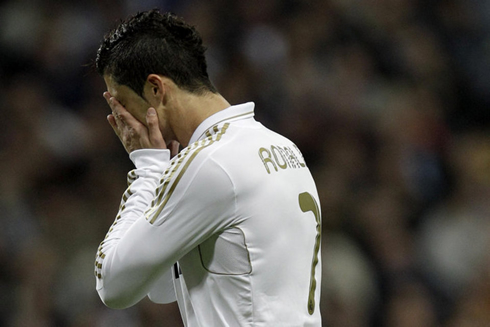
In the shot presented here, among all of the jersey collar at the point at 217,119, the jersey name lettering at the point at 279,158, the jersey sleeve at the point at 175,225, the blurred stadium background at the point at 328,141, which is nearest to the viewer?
the jersey sleeve at the point at 175,225

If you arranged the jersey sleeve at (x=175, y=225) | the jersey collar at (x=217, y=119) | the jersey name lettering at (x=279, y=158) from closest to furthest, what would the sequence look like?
the jersey sleeve at (x=175, y=225) < the jersey name lettering at (x=279, y=158) < the jersey collar at (x=217, y=119)

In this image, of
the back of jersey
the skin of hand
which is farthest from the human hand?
the back of jersey

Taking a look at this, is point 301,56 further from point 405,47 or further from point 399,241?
point 399,241

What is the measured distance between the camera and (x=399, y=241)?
499cm

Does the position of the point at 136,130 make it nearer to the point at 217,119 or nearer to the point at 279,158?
the point at 217,119

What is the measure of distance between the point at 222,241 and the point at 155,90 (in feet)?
1.62

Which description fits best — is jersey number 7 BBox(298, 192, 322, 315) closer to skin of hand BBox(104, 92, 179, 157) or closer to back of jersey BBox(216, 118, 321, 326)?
back of jersey BBox(216, 118, 321, 326)

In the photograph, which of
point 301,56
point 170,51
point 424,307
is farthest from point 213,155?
point 301,56

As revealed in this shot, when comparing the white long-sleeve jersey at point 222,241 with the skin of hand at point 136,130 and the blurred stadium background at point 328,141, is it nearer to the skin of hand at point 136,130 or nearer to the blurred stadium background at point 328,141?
the skin of hand at point 136,130

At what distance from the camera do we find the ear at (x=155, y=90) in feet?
6.75

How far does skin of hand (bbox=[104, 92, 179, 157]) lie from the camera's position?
210cm

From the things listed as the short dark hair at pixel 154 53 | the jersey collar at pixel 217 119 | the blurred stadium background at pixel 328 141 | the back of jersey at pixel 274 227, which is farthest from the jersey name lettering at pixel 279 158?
the blurred stadium background at pixel 328 141

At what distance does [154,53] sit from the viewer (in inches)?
81.7

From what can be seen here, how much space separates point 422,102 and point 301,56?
990mm
